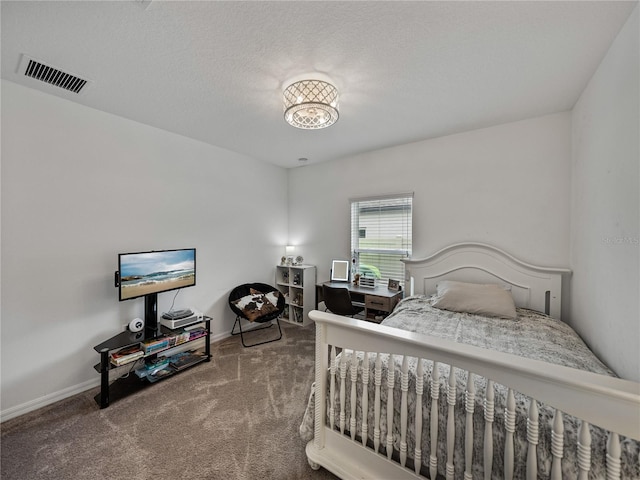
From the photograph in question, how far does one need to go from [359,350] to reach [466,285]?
1681 millimetres

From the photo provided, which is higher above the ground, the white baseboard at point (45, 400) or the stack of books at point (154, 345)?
the stack of books at point (154, 345)

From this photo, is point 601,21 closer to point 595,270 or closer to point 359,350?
point 595,270

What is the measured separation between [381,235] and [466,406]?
8.49 ft

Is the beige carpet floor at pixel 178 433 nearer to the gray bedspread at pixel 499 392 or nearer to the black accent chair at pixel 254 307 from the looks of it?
the gray bedspread at pixel 499 392

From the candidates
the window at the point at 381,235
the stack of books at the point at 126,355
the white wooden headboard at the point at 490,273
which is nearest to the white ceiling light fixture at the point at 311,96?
the window at the point at 381,235

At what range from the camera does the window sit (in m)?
3.32

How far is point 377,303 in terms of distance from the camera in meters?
2.97

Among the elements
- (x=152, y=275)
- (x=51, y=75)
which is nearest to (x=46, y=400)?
(x=152, y=275)

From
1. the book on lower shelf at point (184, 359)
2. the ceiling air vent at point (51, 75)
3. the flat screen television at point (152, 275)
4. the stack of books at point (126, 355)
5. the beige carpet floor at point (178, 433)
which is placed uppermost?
the ceiling air vent at point (51, 75)

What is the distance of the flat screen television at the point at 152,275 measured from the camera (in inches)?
90.0

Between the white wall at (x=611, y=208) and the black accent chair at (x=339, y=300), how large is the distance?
199 centimetres

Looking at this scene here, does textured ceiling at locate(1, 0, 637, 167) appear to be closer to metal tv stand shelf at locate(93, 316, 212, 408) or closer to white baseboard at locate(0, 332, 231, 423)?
metal tv stand shelf at locate(93, 316, 212, 408)

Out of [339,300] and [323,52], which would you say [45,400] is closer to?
[339,300]

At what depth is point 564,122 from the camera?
2.38m
